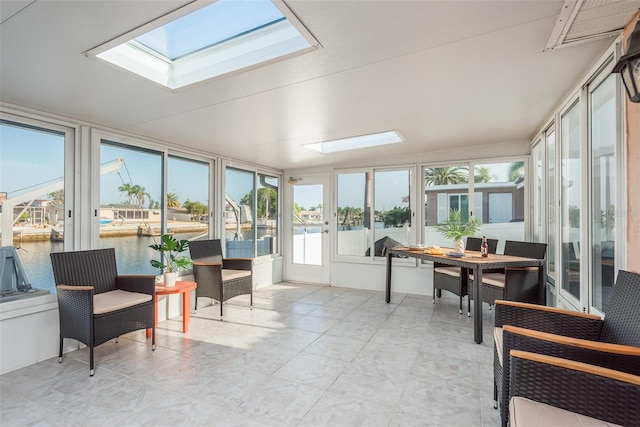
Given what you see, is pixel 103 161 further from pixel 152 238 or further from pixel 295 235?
pixel 295 235

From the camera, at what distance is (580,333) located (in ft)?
5.57

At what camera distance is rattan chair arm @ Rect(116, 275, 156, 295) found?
2941mm

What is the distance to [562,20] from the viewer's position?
5.31 feet

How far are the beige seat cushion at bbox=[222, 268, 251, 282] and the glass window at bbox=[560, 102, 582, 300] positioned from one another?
3621 mm

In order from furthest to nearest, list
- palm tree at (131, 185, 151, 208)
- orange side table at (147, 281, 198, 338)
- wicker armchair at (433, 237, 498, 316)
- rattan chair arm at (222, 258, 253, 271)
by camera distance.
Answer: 1. rattan chair arm at (222, 258, 253, 271)
2. wicker armchair at (433, 237, 498, 316)
3. palm tree at (131, 185, 151, 208)
4. orange side table at (147, 281, 198, 338)

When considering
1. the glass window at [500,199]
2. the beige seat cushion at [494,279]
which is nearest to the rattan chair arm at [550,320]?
the beige seat cushion at [494,279]

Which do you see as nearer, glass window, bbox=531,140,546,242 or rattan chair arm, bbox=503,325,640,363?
rattan chair arm, bbox=503,325,640,363

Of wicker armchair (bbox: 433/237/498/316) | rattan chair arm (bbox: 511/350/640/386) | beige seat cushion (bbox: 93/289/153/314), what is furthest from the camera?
wicker armchair (bbox: 433/237/498/316)

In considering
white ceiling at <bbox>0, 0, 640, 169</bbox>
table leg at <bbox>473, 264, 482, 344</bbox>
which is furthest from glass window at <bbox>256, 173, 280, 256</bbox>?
table leg at <bbox>473, 264, 482, 344</bbox>

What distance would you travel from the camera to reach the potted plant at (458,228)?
3.77 m

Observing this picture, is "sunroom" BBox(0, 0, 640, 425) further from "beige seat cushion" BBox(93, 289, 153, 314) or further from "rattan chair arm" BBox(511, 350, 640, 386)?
"rattan chair arm" BBox(511, 350, 640, 386)

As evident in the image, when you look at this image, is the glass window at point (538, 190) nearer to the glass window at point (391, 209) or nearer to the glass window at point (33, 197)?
the glass window at point (391, 209)

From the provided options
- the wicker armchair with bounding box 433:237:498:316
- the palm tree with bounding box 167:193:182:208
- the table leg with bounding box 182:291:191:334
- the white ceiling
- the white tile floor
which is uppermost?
the white ceiling

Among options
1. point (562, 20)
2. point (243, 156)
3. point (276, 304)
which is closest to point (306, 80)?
point (562, 20)
